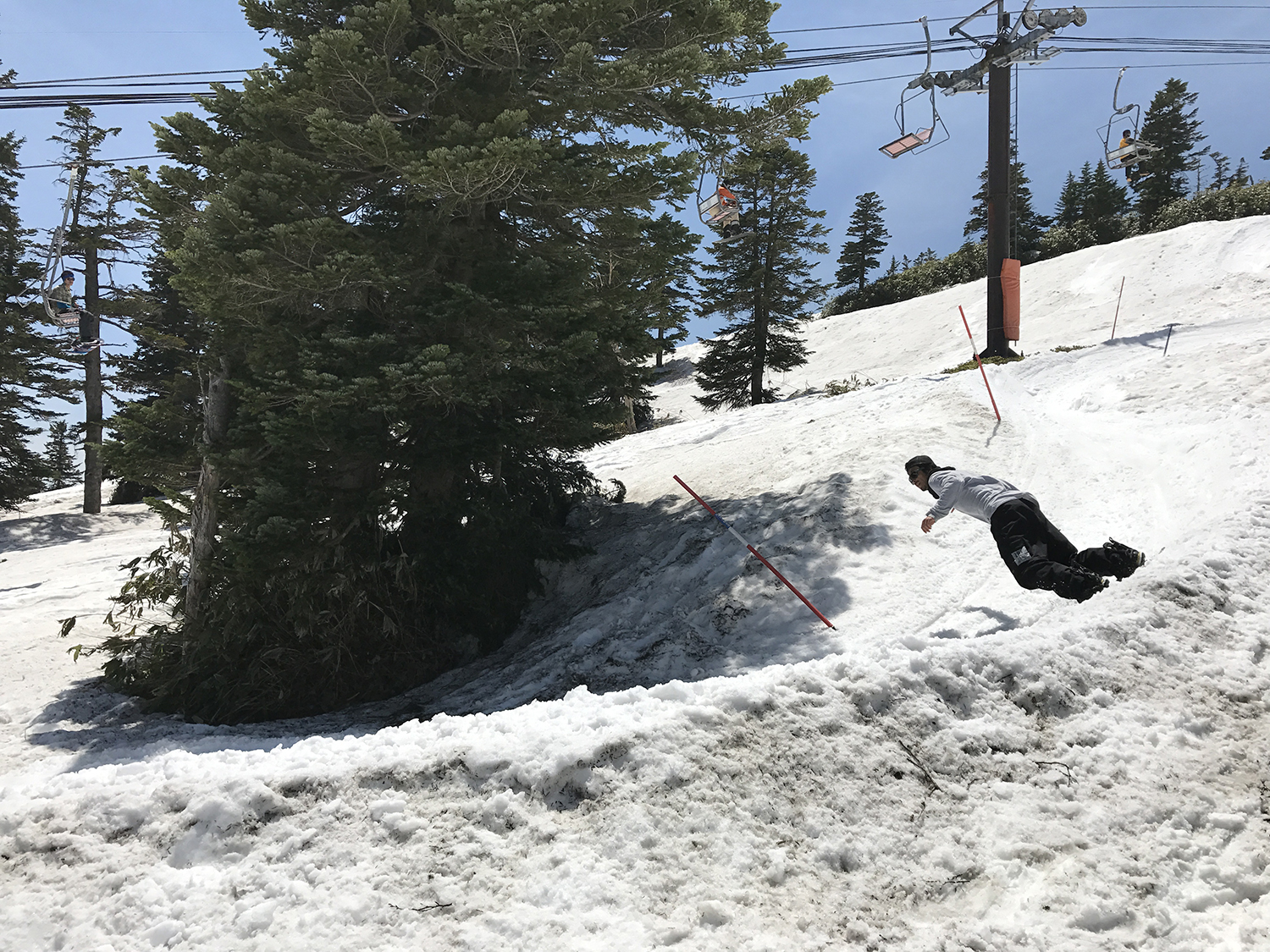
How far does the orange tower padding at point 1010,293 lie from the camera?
14227 millimetres

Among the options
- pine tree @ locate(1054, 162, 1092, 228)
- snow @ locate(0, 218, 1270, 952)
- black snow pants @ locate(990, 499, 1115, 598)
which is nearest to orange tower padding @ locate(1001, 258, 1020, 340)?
snow @ locate(0, 218, 1270, 952)

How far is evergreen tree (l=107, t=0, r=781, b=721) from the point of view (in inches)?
286

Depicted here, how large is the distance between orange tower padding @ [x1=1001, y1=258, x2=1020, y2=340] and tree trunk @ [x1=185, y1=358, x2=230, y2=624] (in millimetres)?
13112

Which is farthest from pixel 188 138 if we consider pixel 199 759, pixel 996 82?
pixel 996 82

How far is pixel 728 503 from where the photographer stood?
386 inches

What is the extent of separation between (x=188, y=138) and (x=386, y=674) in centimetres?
633

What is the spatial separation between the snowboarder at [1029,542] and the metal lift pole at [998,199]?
892 centimetres

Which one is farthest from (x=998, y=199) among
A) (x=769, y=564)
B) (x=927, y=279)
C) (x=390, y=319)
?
(x=927, y=279)

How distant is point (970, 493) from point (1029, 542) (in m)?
0.70

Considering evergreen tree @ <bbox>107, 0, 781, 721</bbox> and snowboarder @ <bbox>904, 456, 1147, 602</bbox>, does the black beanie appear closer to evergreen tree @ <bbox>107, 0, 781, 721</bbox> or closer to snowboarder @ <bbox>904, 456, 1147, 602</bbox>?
snowboarder @ <bbox>904, 456, 1147, 602</bbox>

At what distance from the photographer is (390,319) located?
26.8ft

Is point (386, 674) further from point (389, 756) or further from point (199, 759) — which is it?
point (389, 756)

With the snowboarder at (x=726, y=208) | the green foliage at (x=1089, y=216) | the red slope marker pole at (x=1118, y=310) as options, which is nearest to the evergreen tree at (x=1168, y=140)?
the green foliage at (x=1089, y=216)

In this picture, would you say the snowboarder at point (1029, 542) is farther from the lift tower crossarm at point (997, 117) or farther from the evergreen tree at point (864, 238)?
the evergreen tree at point (864, 238)
